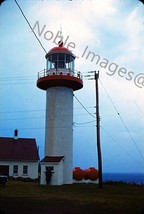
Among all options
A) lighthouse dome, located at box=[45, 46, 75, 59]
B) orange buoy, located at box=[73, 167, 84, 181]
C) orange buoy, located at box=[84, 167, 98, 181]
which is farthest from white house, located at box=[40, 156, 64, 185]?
lighthouse dome, located at box=[45, 46, 75, 59]

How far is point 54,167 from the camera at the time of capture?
2561cm

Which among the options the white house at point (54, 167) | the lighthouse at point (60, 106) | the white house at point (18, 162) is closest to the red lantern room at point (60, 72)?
the lighthouse at point (60, 106)

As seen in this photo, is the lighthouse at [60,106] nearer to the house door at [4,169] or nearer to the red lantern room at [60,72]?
the red lantern room at [60,72]

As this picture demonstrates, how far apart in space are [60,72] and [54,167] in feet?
24.4

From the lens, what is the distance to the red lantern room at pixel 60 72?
87.2 ft

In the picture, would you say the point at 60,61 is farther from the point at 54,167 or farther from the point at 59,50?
the point at 54,167

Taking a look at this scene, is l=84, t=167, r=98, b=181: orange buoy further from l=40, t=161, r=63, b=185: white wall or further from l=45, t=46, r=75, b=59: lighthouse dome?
l=45, t=46, r=75, b=59: lighthouse dome

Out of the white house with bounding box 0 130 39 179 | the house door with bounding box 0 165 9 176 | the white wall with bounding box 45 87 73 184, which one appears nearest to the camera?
the white wall with bounding box 45 87 73 184

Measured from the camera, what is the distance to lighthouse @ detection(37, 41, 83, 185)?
1045 inches

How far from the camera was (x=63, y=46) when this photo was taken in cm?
2811

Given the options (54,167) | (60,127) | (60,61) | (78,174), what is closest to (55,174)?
(54,167)

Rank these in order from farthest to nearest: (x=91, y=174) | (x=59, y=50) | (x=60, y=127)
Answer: (x=91, y=174), (x=59, y=50), (x=60, y=127)

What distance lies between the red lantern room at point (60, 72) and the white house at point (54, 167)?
5.92 metres

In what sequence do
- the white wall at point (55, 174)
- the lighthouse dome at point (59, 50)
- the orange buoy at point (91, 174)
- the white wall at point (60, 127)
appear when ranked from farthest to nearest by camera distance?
1. the orange buoy at point (91, 174)
2. the lighthouse dome at point (59, 50)
3. the white wall at point (60, 127)
4. the white wall at point (55, 174)
